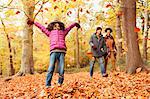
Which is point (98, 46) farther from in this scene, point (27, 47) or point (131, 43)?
point (27, 47)

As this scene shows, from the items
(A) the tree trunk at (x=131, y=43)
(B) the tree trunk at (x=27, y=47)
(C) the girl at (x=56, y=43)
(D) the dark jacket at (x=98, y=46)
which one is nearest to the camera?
(C) the girl at (x=56, y=43)

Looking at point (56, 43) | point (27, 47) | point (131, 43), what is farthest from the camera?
point (27, 47)

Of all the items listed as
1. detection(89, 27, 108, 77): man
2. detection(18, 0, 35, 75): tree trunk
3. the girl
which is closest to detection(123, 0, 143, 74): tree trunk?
detection(89, 27, 108, 77): man

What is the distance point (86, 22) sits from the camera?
34875 millimetres

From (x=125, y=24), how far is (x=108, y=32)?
5.94 ft

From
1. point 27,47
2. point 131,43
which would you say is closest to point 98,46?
point 131,43

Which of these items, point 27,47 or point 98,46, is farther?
point 27,47

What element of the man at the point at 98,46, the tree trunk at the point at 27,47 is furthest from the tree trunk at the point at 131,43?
the tree trunk at the point at 27,47

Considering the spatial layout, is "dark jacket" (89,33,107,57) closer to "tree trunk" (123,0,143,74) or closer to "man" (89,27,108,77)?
"man" (89,27,108,77)

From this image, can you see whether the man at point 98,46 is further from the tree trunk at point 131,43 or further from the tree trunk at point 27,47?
the tree trunk at point 27,47

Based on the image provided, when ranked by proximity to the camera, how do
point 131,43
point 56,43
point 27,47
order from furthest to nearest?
point 27,47 → point 131,43 → point 56,43

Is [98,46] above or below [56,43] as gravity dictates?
above

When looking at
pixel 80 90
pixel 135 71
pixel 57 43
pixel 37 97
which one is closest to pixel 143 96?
pixel 80 90

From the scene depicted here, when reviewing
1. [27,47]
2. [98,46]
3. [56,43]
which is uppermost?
[27,47]
